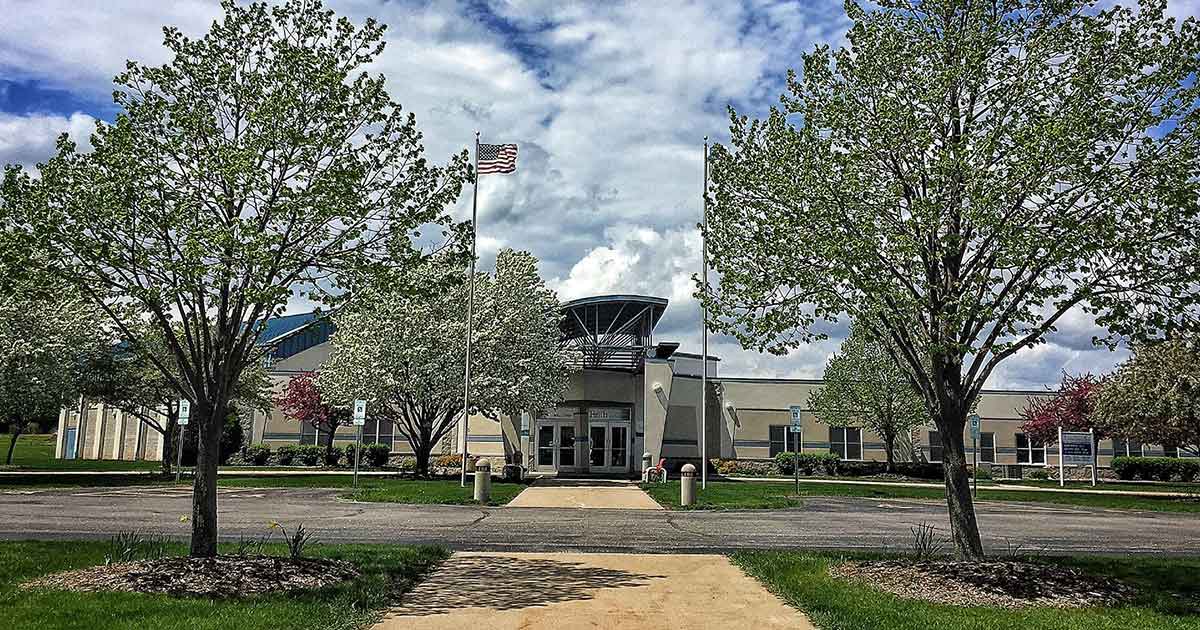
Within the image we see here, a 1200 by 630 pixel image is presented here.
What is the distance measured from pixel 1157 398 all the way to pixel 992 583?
2350 cm

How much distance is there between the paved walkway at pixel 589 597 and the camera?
809 centimetres

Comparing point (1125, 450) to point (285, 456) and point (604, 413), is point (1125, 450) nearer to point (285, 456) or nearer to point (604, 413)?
point (604, 413)

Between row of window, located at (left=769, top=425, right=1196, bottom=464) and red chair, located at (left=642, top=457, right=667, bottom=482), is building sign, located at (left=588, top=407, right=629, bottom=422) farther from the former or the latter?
row of window, located at (left=769, top=425, right=1196, bottom=464)

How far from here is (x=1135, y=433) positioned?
103 feet

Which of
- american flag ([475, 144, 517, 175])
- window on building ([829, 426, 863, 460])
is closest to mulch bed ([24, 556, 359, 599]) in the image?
american flag ([475, 144, 517, 175])

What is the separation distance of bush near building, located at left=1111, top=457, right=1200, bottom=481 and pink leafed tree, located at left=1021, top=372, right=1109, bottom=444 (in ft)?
6.57

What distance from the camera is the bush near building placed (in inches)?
1823

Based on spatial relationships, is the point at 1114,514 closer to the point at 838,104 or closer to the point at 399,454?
the point at 838,104

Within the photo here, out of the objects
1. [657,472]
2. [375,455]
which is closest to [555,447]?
[657,472]

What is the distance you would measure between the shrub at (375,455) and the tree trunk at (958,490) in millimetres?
39942

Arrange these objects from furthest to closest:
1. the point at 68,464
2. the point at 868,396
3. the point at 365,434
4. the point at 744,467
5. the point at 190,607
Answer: the point at 365,434 < the point at 68,464 < the point at 744,467 < the point at 868,396 < the point at 190,607

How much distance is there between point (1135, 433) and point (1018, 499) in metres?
5.30

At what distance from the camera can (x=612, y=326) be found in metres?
48.5

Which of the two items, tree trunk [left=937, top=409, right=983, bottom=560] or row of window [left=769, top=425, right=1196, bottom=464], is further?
row of window [left=769, top=425, right=1196, bottom=464]
